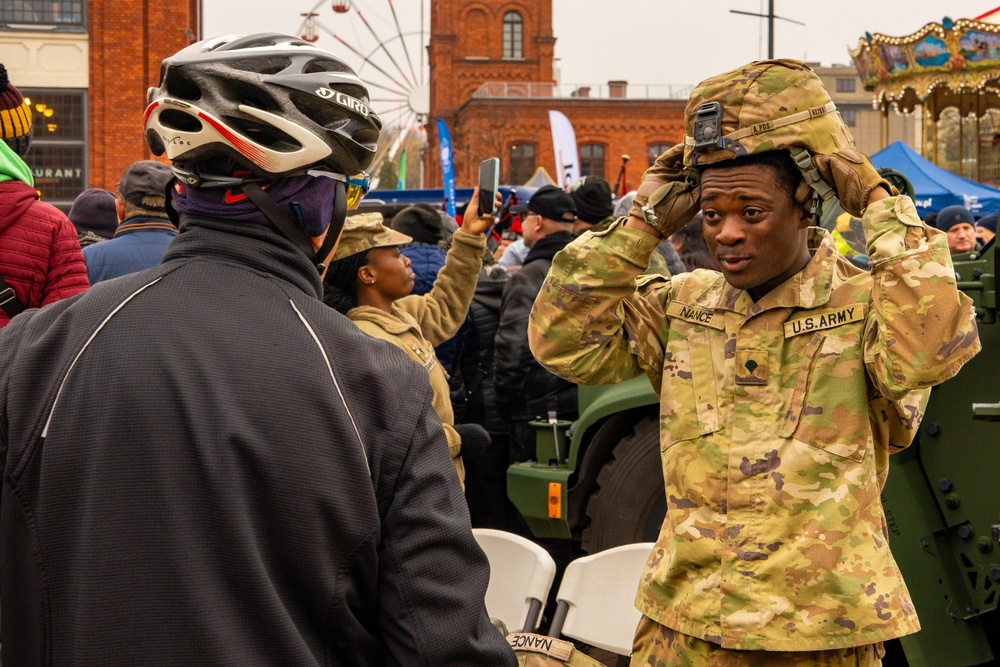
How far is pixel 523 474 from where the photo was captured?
5500mm

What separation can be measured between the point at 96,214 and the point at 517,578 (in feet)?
13.7

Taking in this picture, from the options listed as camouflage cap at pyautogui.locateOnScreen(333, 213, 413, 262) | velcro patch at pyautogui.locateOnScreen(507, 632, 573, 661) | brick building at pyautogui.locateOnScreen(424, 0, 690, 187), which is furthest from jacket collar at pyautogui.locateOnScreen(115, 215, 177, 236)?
brick building at pyautogui.locateOnScreen(424, 0, 690, 187)

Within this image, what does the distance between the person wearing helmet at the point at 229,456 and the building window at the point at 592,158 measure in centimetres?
4999

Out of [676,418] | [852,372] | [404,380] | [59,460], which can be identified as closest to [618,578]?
[676,418]

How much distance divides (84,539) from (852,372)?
1.70m

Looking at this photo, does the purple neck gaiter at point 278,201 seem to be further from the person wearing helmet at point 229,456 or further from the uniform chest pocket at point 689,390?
the uniform chest pocket at point 689,390

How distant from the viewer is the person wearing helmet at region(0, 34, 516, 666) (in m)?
1.61

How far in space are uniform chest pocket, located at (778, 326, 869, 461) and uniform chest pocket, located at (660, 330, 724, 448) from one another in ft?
0.60

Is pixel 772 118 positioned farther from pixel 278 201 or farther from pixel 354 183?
pixel 278 201

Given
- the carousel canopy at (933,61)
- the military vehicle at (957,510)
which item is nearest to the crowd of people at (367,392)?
the military vehicle at (957,510)

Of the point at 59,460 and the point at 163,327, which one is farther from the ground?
the point at 163,327

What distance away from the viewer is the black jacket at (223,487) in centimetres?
161

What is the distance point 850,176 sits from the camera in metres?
2.60

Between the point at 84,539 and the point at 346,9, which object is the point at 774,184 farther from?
the point at 346,9
